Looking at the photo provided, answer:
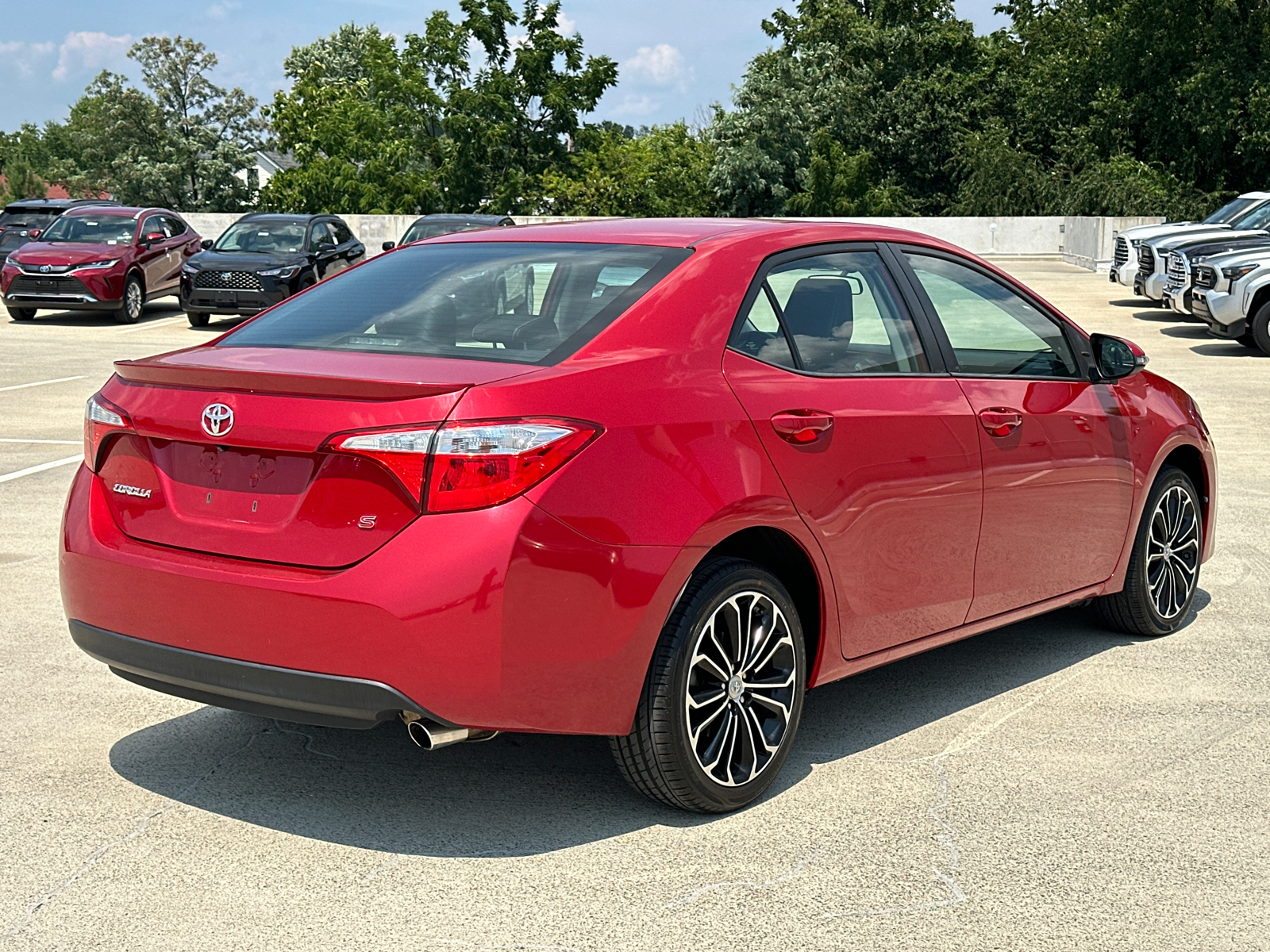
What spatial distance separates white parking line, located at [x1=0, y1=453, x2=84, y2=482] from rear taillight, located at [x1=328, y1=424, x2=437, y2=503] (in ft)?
21.9

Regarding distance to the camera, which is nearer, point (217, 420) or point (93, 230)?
point (217, 420)

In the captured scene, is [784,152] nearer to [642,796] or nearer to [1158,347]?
[1158,347]

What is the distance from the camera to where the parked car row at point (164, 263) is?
2286 centimetres

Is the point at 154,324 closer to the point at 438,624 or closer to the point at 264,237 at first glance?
the point at 264,237

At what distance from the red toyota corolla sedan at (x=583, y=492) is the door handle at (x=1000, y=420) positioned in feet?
0.04

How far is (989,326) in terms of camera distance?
17.2 ft

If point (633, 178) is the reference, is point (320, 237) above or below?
below

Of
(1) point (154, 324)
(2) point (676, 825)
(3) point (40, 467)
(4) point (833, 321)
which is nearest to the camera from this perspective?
(2) point (676, 825)

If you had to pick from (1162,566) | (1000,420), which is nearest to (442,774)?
(1000,420)

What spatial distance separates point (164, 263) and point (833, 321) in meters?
22.8

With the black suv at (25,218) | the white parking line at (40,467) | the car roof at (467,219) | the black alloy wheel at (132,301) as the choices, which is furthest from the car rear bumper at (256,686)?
the black suv at (25,218)

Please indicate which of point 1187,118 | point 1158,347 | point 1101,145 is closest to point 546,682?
point 1158,347

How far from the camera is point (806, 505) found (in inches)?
169

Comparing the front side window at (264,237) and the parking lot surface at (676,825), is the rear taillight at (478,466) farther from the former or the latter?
the front side window at (264,237)
